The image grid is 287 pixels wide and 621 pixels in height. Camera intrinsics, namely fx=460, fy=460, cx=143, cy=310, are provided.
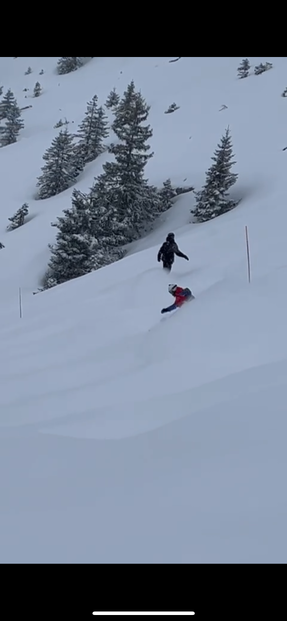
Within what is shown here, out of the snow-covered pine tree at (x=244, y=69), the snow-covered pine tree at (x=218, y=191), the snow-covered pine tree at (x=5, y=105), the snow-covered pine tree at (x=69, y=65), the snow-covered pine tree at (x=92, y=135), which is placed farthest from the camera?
the snow-covered pine tree at (x=69, y=65)

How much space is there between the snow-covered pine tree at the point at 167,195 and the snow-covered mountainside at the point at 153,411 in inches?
342

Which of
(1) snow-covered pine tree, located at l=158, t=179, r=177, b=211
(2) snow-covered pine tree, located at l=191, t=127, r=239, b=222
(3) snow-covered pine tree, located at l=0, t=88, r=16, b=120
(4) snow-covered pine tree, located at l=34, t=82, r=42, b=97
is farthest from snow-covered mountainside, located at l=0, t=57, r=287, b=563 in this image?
(4) snow-covered pine tree, located at l=34, t=82, r=42, b=97

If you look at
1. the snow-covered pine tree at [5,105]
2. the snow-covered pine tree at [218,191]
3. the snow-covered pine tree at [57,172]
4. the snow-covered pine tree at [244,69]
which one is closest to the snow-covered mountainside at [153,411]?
the snow-covered pine tree at [218,191]

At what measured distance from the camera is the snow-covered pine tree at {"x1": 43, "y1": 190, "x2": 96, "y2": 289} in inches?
707

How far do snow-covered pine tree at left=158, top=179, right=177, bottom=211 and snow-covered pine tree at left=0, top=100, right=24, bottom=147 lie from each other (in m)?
28.3

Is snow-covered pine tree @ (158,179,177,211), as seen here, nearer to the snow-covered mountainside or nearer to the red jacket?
the snow-covered mountainside

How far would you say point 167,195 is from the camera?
24.4m

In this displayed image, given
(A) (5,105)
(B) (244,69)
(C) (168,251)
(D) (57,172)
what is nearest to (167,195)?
(D) (57,172)

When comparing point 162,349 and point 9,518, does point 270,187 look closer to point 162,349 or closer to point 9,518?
point 162,349

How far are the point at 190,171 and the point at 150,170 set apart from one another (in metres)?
3.16

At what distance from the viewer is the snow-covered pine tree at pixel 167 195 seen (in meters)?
24.0

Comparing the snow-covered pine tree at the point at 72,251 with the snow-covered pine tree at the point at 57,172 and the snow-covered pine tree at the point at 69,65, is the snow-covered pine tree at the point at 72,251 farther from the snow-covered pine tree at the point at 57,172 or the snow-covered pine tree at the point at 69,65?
the snow-covered pine tree at the point at 69,65

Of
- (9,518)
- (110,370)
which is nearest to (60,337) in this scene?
(110,370)

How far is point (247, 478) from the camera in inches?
175
